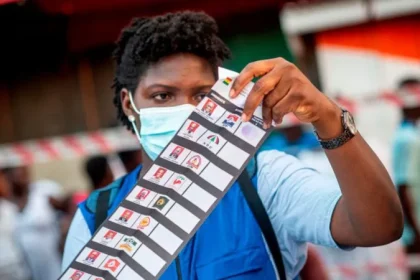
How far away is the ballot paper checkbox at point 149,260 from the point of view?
6.84 feet

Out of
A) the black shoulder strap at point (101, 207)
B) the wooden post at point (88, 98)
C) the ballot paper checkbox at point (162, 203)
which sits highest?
the ballot paper checkbox at point (162, 203)

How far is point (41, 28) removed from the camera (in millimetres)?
7043

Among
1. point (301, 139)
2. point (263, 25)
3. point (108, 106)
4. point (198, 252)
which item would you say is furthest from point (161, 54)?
point (108, 106)

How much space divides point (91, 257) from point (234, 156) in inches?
19.4

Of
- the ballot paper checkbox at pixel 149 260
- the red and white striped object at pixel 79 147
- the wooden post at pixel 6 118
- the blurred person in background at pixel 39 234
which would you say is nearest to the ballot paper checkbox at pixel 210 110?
the ballot paper checkbox at pixel 149 260

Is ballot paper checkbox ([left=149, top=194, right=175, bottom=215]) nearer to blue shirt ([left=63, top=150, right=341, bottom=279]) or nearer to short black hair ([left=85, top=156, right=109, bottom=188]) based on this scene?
blue shirt ([left=63, top=150, right=341, bottom=279])

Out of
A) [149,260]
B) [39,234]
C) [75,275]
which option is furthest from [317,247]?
[149,260]

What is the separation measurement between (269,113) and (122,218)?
49 cm

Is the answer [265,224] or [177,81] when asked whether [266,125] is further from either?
[177,81]

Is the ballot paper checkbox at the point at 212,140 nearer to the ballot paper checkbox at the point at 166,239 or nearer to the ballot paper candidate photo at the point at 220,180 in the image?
the ballot paper candidate photo at the point at 220,180

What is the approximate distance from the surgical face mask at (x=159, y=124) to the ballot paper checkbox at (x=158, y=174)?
0.34 m

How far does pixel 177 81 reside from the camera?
2.52m

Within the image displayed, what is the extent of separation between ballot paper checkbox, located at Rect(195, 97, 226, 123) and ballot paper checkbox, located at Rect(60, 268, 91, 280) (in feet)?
1.78

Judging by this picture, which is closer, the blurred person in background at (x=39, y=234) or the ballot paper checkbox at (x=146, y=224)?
the ballot paper checkbox at (x=146, y=224)
